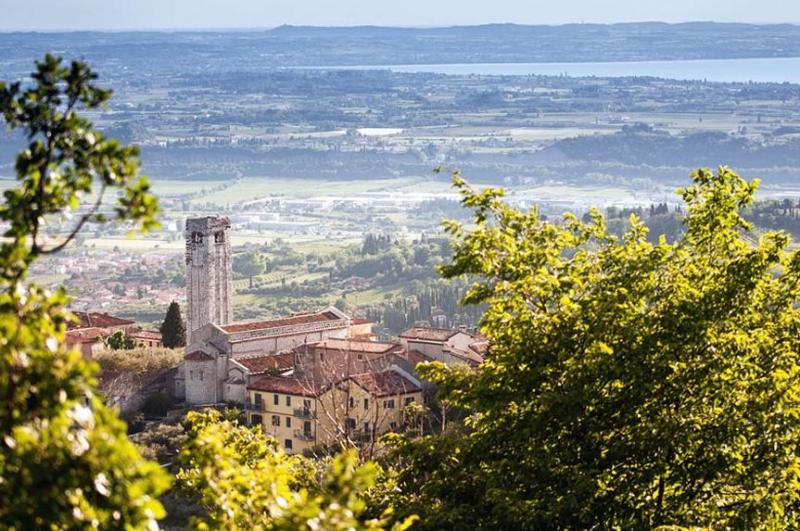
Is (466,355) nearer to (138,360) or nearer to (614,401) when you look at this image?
(138,360)

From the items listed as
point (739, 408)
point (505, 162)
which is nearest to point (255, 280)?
point (505, 162)

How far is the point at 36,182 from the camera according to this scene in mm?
6203

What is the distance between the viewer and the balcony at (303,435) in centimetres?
3206

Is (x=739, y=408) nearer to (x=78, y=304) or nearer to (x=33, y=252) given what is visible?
(x=33, y=252)

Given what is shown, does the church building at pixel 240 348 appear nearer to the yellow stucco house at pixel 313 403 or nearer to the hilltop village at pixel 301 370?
the hilltop village at pixel 301 370

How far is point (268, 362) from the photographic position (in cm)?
3594

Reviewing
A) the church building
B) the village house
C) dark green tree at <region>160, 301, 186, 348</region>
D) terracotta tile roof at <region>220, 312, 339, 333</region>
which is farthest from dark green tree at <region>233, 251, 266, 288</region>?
the village house

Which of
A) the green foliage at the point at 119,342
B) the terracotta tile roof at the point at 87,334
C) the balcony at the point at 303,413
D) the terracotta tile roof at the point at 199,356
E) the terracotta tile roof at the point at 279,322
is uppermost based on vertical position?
the terracotta tile roof at the point at 279,322

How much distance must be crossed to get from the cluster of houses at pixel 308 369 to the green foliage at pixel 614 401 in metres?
17.4

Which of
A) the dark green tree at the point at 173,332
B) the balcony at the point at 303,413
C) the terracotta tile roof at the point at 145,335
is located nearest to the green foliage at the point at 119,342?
the terracotta tile roof at the point at 145,335

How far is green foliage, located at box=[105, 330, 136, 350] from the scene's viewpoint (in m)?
40.8

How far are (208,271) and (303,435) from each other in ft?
45.3

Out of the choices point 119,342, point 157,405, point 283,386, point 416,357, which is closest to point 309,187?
point 119,342

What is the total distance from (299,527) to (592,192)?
478ft
